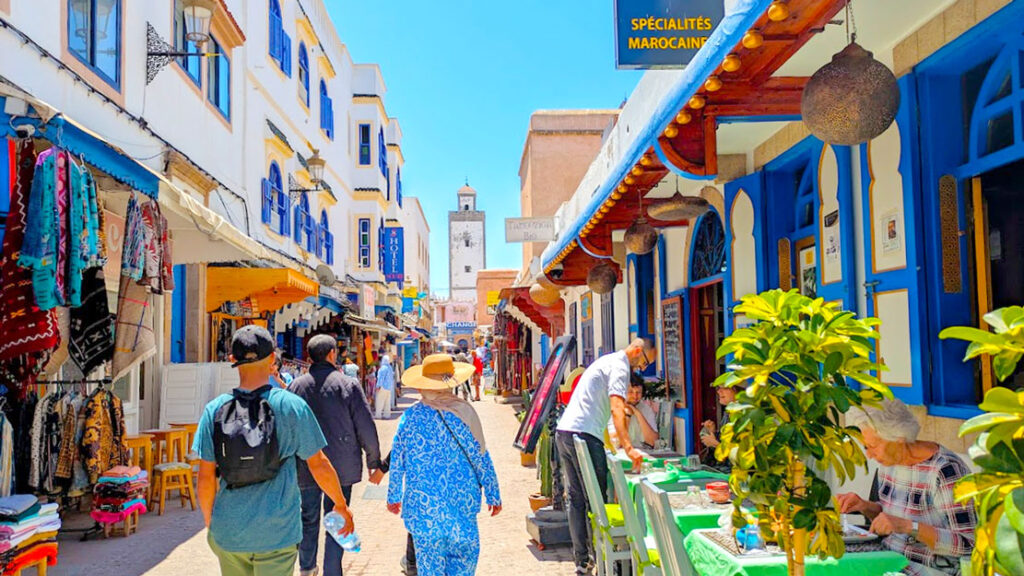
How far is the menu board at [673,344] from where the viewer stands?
8.37 metres

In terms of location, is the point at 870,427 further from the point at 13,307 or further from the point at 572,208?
the point at 572,208

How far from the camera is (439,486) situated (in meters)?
4.28

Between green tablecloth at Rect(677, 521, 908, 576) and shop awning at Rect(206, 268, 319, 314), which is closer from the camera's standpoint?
green tablecloth at Rect(677, 521, 908, 576)

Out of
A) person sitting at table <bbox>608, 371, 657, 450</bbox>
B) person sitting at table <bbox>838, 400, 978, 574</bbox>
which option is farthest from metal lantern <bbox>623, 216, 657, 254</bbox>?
person sitting at table <bbox>838, 400, 978, 574</bbox>

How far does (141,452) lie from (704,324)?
620 cm

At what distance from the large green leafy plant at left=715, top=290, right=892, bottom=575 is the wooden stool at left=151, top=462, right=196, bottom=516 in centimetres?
727

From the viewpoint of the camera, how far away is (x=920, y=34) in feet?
13.1

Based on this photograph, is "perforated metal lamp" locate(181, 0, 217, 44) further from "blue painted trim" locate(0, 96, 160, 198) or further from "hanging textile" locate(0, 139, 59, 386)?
"hanging textile" locate(0, 139, 59, 386)

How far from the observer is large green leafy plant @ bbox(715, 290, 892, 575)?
8.34 ft

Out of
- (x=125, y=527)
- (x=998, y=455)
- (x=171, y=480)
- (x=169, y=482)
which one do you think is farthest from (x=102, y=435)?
(x=998, y=455)

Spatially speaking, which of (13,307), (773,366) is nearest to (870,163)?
(773,366)

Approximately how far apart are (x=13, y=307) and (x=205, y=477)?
264cm

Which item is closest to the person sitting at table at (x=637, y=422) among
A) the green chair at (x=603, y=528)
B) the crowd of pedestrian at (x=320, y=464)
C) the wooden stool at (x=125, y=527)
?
the green chair at (x=603, y=528)

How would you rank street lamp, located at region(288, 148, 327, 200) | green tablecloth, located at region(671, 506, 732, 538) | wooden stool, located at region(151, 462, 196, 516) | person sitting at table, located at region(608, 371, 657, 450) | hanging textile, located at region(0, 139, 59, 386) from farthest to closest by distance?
street lamp, located at region(288, 148, 327, 200)
wooden stool, located at region(151, 462, 196, 516)
person sitting at table, located at region(608, 371, 657, 450)
hanging textile, located at region(0, 139, 59, 386)
green tablecloth, located at region(671, 506, 732, 538)
